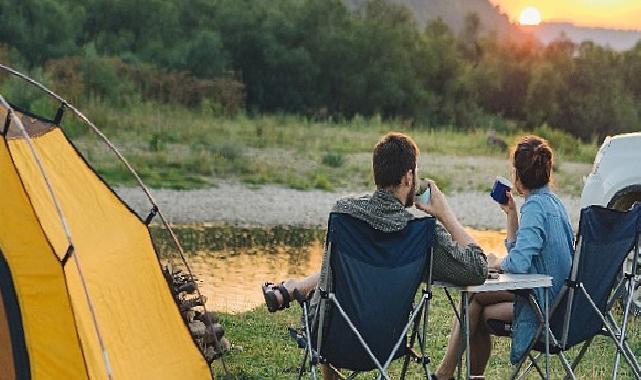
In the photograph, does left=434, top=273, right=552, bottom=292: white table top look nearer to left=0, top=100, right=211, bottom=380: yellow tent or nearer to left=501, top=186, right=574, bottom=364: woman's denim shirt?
left=501, top=186, right=574, bottom=364: woman's denim shirt

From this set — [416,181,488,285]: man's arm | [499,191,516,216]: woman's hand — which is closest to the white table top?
[416,181,488,285]: man's arm

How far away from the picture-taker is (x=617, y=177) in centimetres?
839

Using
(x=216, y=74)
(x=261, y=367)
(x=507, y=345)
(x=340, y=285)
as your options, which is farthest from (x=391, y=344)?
(x=216, y=74)

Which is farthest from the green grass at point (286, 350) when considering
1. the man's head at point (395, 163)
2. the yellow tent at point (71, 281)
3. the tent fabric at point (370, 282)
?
the man's head at point (395, 163)

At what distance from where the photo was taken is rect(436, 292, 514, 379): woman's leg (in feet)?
17.1

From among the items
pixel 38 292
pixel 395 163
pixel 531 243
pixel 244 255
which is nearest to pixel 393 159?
pixel 395 163

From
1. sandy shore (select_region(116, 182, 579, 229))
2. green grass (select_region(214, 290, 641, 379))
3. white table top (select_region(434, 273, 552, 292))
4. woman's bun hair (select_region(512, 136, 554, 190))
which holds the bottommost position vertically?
sandy shore (select_region(116, 182, 579, 229))

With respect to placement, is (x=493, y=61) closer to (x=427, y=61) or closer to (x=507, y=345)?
(x=427, y=61)

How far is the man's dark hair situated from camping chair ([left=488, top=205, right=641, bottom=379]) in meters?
0.82

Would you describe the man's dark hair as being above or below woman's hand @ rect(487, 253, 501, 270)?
above

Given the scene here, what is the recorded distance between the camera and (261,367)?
20.7 feet

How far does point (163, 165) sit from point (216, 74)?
15281mm

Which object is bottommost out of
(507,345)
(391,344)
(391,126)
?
(391,126)

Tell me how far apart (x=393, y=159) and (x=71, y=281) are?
1391 mm
